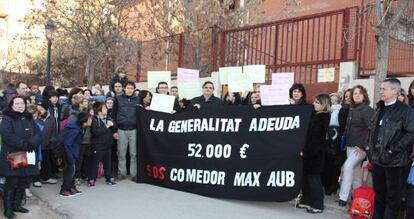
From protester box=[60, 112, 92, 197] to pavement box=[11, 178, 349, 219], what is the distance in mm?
185

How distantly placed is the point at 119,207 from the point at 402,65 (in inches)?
248

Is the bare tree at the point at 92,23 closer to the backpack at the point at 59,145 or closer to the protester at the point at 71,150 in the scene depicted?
the protester at the point at 71,150

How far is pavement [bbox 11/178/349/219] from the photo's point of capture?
7035 mm

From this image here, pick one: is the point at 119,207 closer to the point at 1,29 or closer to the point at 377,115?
the point at 377,115

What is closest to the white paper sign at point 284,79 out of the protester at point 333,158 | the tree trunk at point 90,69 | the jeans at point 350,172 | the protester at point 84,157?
the protester at point 333,158

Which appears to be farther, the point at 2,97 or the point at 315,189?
the point at 2,97

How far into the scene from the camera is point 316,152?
7125mm

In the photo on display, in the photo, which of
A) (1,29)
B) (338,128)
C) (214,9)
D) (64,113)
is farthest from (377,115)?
(1,29)

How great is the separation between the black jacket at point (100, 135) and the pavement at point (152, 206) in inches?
30.2

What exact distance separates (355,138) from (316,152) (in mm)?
673

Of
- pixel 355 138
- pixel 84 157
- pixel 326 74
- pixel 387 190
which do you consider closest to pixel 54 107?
pixel 84 157

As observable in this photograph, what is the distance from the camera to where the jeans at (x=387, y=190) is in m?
6.07

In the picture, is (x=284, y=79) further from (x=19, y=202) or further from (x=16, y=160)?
(x=19, y=202)

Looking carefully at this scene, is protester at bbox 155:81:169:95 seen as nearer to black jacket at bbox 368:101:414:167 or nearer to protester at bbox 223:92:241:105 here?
protester at bbox 223:92:241:105
